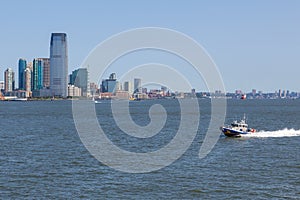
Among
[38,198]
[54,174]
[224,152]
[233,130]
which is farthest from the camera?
[233,130]

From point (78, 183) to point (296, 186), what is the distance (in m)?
16.8

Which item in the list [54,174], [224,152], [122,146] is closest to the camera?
[54,174]

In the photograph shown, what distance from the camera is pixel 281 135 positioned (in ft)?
250

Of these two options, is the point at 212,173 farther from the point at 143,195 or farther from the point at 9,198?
the point at 9,198

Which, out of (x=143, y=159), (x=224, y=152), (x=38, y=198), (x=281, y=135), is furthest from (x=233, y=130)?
(x=38, y=198)

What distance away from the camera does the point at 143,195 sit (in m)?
34.8

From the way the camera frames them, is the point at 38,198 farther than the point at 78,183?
No

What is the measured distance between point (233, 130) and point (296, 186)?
3596 centimetres

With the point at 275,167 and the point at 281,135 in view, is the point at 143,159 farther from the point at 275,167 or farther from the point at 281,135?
the point at 281,135

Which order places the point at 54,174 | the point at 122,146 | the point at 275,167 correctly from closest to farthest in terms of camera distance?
1. the point at 54,174
2. the point at 275,167
3. the point at 122,146

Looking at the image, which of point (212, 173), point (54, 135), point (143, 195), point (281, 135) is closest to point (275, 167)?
point (212, 173)

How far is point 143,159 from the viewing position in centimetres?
4956

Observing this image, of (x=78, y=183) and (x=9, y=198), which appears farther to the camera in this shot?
(x=78, y=183)

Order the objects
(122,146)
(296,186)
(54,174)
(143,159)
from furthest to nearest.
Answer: (122,146) < (143,159) < (54,174) < (296,186)
